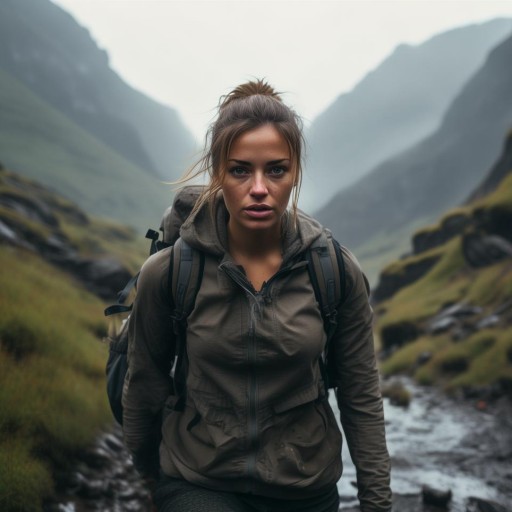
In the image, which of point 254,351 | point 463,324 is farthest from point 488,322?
point 254,351

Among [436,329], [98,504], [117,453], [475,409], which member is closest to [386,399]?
[475,409]

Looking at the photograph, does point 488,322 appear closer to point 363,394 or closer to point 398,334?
point 398,334

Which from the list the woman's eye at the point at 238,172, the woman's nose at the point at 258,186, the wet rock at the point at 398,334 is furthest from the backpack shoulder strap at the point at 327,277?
the wet rock at the point at 398,334

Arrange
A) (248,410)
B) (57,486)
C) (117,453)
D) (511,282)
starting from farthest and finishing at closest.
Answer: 1. (511,282)
2. (117,453)
3. (57,486)
4. (248,410)

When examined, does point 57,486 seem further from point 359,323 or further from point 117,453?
point 359,323

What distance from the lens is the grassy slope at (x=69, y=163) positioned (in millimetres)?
122800

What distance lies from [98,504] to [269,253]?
3905 mm

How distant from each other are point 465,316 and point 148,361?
17896mm

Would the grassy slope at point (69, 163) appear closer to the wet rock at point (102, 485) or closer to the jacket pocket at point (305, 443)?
the wet rock at point (102, 485)

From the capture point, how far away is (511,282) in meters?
18.0

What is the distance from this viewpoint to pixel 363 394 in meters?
3.39

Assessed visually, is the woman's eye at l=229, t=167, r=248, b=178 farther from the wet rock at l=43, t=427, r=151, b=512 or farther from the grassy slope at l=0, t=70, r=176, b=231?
the grassy slope at l=0, t=70, r=176, b=231

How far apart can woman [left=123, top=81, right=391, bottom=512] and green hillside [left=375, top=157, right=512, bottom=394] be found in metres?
9.71

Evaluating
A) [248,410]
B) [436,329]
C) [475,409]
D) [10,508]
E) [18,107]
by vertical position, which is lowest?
[10,508]
